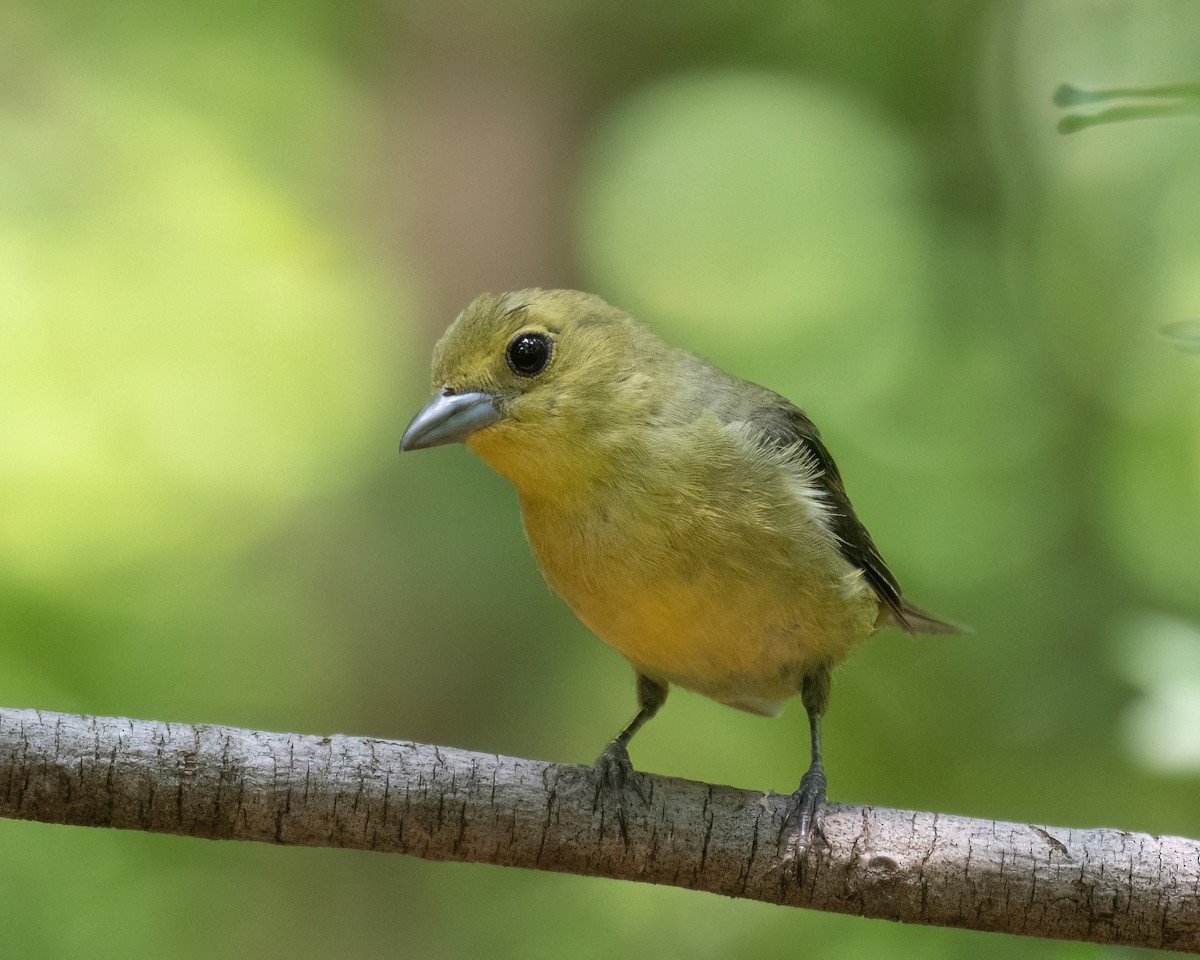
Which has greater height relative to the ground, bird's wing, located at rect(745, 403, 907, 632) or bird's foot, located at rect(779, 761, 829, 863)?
bird's wing, located at rect(745, 403, 907, 632)

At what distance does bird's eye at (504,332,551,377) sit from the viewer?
168 inches

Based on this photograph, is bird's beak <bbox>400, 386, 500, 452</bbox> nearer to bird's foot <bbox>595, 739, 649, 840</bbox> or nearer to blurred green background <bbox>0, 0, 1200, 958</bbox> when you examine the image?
bird's foot <bbox>595, 739, 649, 840</bbox>

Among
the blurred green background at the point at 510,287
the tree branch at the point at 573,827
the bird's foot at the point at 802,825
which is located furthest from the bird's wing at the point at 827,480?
the blurred green background at the point at 510,287

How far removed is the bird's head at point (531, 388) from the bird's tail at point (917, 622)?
5.43 ft

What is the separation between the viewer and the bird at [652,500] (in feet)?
13.3

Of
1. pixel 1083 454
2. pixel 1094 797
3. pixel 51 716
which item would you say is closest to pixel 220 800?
pixel 51 716

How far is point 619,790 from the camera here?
3.52m

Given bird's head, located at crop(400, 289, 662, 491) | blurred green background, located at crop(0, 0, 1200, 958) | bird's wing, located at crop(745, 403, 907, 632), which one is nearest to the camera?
bird's head, located at crop(400, 289, 662, 491)

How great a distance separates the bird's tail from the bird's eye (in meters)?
1.93

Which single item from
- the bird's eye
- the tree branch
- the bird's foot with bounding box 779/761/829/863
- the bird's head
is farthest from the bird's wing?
the tree branch

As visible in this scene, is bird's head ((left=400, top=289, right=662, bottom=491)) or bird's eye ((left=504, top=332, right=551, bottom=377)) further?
bird's eye ((left=504, top=332, right=551, bottom=377))

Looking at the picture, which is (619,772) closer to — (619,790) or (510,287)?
(619,790)

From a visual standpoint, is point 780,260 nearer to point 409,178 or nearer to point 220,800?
point 409,178

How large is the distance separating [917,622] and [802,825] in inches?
80.6
